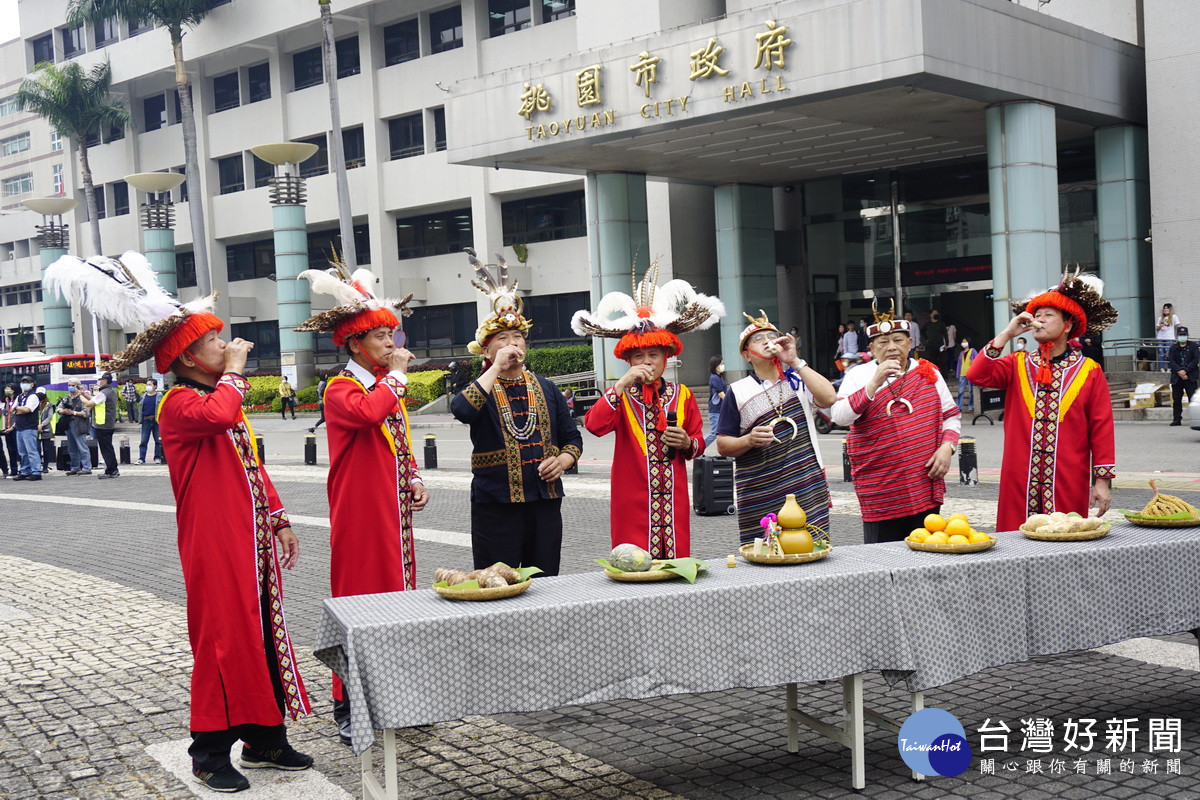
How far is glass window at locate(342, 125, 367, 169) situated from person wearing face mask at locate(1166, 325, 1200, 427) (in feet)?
101

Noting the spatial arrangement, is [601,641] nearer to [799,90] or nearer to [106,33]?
[799,90]

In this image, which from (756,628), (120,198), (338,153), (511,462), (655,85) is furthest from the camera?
(120,198)

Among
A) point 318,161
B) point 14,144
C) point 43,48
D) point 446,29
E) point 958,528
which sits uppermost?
point 43,48

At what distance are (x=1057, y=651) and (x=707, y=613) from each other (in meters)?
1.59

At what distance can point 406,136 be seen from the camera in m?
42.2

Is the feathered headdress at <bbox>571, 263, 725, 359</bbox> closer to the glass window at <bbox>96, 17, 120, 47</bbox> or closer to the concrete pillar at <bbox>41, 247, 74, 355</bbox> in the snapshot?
the glass window at <bbox>96, 17, 120, 47</bbox>

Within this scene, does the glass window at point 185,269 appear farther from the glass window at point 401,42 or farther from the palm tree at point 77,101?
the glass window at point 401,42

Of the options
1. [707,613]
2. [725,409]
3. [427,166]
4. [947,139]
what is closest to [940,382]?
[725,409]

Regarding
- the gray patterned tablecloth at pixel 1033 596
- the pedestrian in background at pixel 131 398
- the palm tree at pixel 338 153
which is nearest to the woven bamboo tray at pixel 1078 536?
the gray patterned tablecloth at pixel 1033 596

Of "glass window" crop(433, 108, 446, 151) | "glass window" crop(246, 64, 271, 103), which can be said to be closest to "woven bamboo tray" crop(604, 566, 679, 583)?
"glass window" crop(433, 108, 446, 151)

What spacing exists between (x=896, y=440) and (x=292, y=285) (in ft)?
127

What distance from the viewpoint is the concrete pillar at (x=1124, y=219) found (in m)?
24.6

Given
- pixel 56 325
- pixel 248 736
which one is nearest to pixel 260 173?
pixel 56 325

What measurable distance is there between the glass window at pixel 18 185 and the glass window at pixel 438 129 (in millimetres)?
30270
